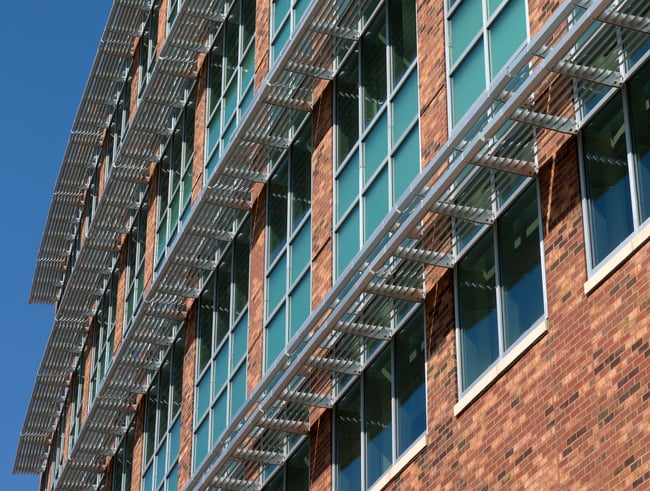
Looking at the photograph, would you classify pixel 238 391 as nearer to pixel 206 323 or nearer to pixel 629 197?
pixel 206 323

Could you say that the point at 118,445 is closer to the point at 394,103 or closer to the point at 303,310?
the point at 303,310

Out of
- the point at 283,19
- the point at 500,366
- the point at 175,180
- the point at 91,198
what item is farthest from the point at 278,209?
the point at 91,198

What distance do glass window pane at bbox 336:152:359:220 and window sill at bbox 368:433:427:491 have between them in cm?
478

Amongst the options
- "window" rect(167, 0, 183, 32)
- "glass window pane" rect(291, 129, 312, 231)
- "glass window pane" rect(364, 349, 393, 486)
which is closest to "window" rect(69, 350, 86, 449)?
"window" rect(167, 0, 183, 32)

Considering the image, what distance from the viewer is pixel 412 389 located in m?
18.8

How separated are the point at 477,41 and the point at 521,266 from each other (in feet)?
11.8

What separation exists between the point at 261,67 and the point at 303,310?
6.29 metres

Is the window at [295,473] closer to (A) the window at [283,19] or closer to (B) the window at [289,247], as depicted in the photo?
(B) the window at [289,247]

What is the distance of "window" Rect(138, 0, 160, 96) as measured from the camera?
125 feet

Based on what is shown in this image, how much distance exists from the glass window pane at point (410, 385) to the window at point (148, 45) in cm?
1971

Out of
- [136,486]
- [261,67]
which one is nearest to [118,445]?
[136,486]

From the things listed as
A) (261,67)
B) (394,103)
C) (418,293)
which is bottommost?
(418,293)

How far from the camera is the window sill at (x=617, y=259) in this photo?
14.3m

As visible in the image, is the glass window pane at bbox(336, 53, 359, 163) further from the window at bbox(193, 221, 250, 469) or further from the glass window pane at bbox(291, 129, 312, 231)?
the window at bbox(193, 221, 250, 469)
